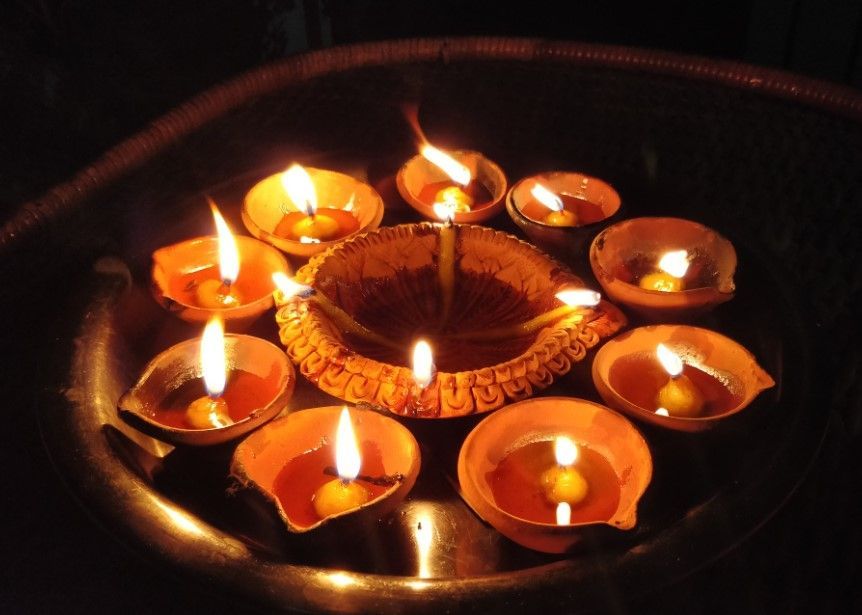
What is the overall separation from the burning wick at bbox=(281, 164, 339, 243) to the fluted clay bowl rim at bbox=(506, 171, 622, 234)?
0.57m

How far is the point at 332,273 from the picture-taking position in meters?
2.17

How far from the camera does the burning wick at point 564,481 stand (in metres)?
1.69

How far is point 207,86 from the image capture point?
161 inches

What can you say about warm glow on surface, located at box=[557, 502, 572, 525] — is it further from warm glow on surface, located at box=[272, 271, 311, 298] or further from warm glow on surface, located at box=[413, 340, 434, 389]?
warm glow on surface, located at box=[272, 271, 311, 298]

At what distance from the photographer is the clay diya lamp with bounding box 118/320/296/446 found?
1702mm

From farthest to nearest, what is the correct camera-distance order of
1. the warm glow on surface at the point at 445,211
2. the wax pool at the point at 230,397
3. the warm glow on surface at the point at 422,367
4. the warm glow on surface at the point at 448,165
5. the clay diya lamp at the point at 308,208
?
the warm glow on surface at the point at 448,165 < the clay diya lamp at the point at 308,208 < the warm glow on surface at the point at 445,211 < the wax pool at the point at 230,397 < the warm glow on surface at the point at 422,367

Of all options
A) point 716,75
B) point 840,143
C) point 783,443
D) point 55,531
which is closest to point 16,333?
point 55,531

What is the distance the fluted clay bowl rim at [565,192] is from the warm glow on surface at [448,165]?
16 centimetres

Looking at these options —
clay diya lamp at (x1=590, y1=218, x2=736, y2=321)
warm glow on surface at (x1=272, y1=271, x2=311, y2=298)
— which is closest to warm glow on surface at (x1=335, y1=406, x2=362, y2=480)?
warm glow on surface at (x1=272, y1=271, x2=311, y2=298)

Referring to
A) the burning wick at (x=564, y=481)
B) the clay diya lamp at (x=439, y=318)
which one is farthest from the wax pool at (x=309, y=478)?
the burning wick at (x=564, y=481)

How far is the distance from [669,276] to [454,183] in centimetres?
83

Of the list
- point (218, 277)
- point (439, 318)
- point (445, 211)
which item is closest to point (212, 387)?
point (218, 277)

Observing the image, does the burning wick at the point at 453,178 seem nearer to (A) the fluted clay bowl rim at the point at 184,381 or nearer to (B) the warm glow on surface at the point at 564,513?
(A) the fluted clay bowl rim at the point at 184,381

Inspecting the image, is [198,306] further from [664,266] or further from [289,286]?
[664,266]
